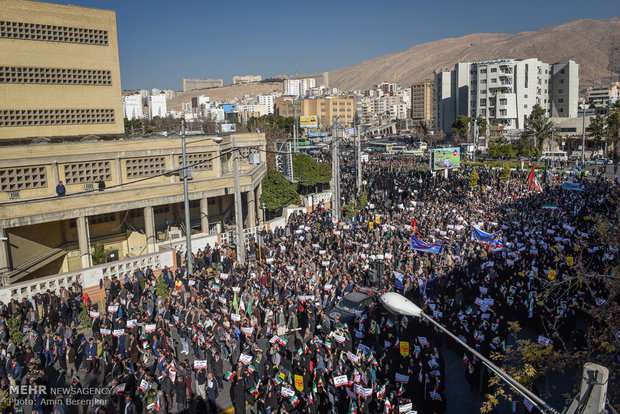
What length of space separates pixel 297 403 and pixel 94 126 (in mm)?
25602

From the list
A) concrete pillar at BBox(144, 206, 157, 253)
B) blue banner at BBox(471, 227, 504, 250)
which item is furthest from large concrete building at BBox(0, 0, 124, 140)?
blue banner at BBox(471, 227, 504, 250)

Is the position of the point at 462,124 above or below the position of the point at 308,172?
above

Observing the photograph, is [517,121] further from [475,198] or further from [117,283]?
[117,283]

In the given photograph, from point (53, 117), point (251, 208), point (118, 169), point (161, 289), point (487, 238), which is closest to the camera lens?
point (161, 289)

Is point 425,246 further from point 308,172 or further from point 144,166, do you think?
point 308,172

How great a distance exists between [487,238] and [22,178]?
22.7 meters

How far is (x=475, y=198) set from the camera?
36125 mm

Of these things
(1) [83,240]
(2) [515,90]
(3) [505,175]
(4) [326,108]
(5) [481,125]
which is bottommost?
(1) [83,240]

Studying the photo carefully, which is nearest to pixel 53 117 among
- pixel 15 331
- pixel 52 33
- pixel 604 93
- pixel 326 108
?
pixel 52 33

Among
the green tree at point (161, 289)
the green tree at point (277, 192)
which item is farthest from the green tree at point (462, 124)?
the green tree at point (161, 289)

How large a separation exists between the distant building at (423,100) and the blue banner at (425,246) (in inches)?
6939

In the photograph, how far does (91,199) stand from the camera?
2592 cm

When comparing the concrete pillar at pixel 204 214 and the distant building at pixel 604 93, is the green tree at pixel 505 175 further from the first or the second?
the distant building at pixel 604 93

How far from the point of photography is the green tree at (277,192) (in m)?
34.7
